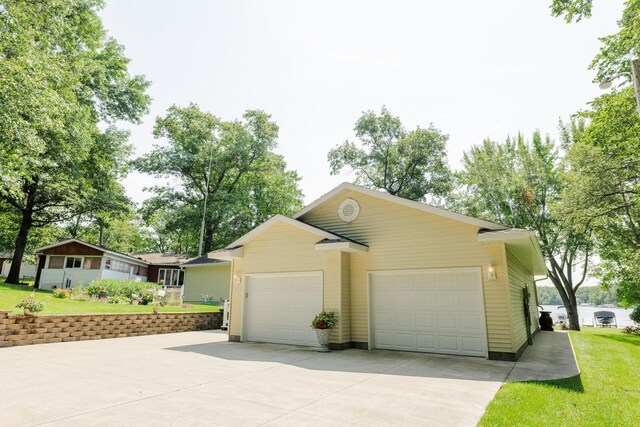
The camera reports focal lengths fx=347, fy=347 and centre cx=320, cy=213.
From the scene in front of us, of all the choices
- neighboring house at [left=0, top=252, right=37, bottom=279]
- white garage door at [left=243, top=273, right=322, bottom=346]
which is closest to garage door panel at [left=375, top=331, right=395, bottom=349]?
white garage door at [left=243, top=273, right=322, bottom=346]

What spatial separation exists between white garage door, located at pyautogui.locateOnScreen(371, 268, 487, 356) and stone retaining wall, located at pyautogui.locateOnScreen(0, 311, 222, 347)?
796cm

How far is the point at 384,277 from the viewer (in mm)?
10047

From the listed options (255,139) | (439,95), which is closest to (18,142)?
(439,95)

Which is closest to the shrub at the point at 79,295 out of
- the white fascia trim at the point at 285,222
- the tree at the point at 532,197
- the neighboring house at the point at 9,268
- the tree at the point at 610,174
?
the white fascia trim at the point at 285,222

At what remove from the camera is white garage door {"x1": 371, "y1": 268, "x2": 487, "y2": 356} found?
870 centimetres

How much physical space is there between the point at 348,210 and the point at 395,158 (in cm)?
2068

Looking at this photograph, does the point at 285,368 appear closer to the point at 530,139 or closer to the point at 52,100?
the point at 52,100

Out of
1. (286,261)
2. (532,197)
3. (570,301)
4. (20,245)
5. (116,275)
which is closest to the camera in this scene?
(286,261)

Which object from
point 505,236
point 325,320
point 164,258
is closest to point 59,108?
point 325,320

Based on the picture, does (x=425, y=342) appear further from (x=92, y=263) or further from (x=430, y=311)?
(x=92, y=263)

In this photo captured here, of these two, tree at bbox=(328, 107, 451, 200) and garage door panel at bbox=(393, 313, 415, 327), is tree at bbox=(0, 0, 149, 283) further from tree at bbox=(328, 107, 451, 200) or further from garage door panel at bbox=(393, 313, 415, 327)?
tree at bbox=(328, 107, 451, 200)

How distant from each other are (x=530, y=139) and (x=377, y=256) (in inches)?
901

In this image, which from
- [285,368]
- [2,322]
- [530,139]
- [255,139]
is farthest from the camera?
[255,139]

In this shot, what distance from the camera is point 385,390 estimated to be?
5477mm
